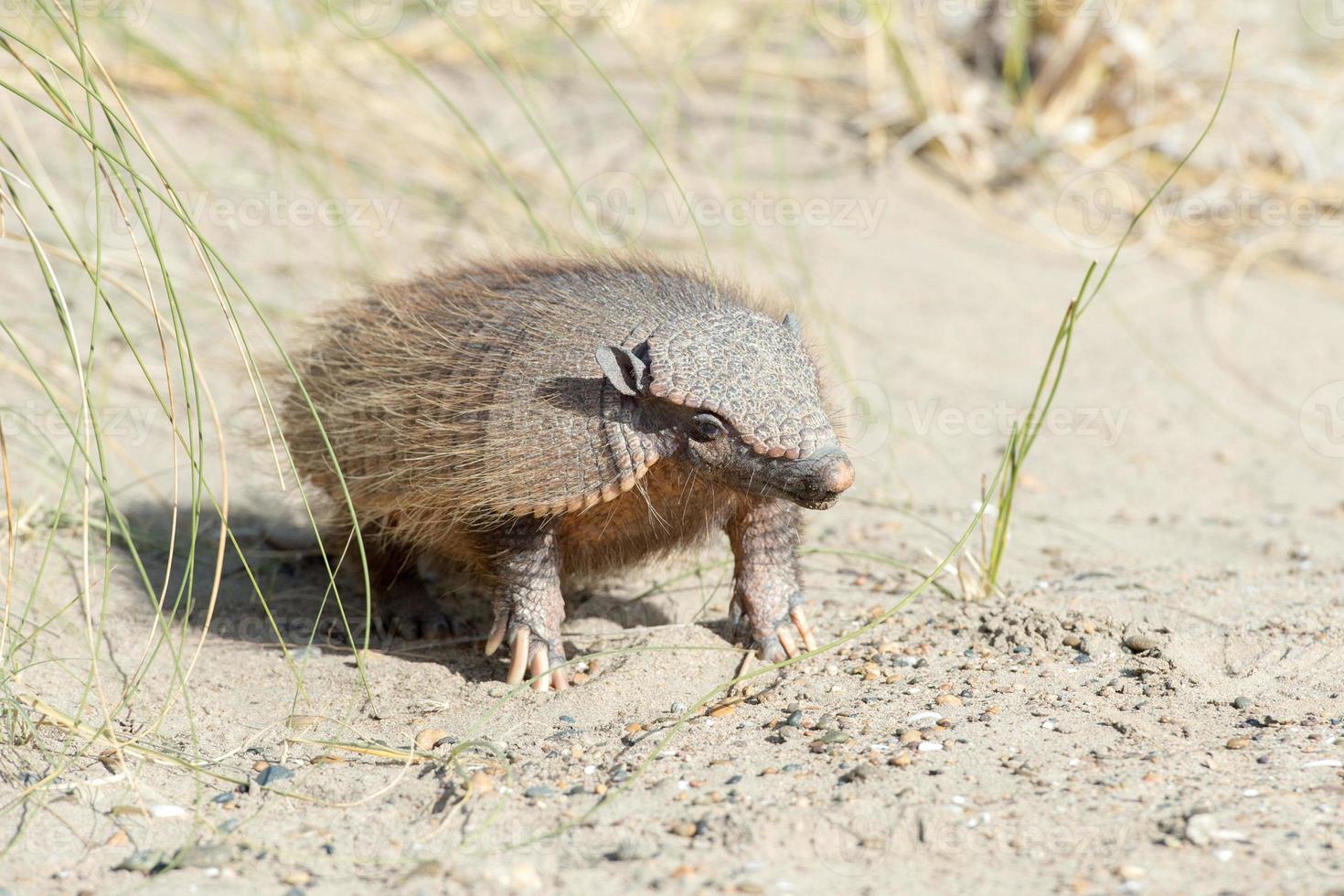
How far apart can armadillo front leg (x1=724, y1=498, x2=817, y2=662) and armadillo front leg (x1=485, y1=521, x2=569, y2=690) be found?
25.0 inches

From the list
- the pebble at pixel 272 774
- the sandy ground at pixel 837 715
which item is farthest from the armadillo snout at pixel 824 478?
the pebble at pixel 272 774

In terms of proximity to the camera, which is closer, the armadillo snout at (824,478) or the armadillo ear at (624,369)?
the armadillo snout at (824,478)

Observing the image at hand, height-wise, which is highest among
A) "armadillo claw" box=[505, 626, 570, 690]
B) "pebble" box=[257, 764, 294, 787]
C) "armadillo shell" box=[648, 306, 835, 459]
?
"armadillo shell" box=[648, 306, 835, 459]

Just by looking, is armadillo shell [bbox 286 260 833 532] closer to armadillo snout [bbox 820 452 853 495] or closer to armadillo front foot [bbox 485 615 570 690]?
armadillo snout [bbox 820 452 853 495]

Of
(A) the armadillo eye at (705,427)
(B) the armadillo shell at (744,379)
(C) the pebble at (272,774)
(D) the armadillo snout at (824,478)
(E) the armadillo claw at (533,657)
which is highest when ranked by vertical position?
(B) the armadillo shell at (744,379)

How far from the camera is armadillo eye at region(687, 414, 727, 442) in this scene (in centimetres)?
400

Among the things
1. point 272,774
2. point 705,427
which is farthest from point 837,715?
point 272,774

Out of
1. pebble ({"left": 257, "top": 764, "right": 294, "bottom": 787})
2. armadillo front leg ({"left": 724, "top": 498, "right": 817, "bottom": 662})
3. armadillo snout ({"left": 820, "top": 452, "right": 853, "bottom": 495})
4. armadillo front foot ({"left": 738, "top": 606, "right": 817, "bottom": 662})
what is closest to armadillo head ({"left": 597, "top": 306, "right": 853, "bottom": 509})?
armadillo snout ({"left": 820, "top": 452, "right": 853, "bottom": 495})

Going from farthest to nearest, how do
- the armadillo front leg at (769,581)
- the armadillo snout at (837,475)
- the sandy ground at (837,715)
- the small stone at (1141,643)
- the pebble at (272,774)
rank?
the armadillo front leg at (769,581)
the small stone at (1141,643)
the armadillo snout at (837,475)
the pebble at (272,774)
the sandy ground at (837,715)

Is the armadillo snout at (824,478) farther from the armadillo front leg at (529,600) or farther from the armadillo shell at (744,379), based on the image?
the armadillo front leg at (529,600)

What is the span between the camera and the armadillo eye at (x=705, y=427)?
157 inches

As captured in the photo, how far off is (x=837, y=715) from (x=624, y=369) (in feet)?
3.99

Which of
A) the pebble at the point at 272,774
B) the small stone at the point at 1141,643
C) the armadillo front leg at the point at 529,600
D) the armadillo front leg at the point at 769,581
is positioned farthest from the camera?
the armadillo front leg at the point at 769,581

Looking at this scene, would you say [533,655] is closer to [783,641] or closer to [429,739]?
[429,739]
